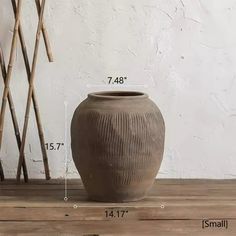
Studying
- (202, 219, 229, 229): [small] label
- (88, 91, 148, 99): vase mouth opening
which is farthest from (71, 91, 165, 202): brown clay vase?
(202, 219, 229, 229): [small] label

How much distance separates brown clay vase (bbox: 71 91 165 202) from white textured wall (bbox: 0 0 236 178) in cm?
25

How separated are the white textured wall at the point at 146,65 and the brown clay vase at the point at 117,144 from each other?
247mm

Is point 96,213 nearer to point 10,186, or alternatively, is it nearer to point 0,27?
point 10,186

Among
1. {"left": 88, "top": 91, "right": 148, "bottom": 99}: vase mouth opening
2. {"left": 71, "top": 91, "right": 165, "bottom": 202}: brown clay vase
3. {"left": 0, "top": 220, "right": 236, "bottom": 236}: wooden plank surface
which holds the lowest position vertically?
{"left": 0, "top": 220, "right": 236, "bottom": 236}: wooden plank surface

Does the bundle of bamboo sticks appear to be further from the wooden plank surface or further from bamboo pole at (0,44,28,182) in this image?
the wooden plank surface

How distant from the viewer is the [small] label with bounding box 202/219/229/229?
129 centimetres

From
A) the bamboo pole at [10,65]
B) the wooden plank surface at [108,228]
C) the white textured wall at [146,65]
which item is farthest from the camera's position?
the white textured wall at [146,65]

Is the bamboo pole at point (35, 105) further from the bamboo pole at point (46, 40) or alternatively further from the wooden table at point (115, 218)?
the wooden table at point (115, 218)

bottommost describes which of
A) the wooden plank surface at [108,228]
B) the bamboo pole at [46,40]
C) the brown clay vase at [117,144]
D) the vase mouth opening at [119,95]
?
the wooden plank surface at [108,228]

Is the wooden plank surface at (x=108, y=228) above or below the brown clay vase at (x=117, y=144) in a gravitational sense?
below

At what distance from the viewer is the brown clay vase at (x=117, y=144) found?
127cm

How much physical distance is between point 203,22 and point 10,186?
2.24 ft

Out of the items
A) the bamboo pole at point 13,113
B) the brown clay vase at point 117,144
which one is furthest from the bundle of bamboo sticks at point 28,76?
the brown clay vase at point 117,144

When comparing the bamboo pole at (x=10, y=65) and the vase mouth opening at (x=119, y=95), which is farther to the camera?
the bamboo pole at (x=10, y=65)
